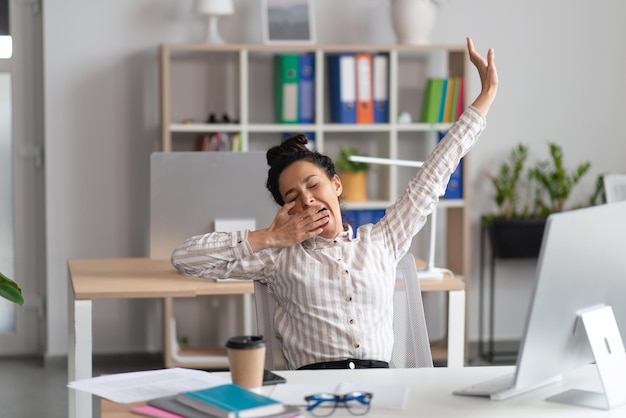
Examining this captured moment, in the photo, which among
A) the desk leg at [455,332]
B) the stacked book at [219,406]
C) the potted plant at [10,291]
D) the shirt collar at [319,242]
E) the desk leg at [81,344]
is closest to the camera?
the stacked book at [219,406]

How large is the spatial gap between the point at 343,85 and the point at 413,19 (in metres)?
0.48

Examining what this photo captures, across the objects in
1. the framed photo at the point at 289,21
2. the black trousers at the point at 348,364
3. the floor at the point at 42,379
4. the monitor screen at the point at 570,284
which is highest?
the framed photo at the point at 289,21

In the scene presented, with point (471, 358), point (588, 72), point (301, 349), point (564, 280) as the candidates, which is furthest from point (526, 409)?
point (588, 72)

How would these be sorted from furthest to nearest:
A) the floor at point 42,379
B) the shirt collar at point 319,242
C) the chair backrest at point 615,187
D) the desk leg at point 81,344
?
the floor at point 42,379 → the chair backrest at point 615,187 → the desk leg at point 81,344 → the shirt collar at point 319,242

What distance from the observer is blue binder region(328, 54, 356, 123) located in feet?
15.2

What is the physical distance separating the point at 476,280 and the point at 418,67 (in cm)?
118

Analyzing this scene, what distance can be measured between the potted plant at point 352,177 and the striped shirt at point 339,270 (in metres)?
2.44

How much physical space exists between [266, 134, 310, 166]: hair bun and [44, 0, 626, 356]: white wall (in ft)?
8.34

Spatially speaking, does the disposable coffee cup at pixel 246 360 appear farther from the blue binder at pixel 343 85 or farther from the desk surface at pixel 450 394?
the blue binder at pixel 343 85

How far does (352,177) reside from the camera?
4.78 metres

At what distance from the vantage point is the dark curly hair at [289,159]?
2.28 m

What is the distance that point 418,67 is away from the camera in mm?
→ 5035

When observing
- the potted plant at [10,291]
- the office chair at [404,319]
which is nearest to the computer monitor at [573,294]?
the office chair at [404,319]

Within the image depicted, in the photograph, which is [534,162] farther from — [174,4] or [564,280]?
[564,280]
